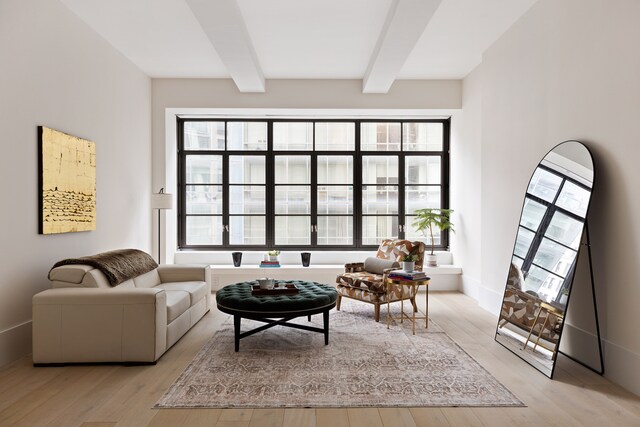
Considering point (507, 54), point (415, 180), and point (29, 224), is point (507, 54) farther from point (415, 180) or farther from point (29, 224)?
point (29, 224)

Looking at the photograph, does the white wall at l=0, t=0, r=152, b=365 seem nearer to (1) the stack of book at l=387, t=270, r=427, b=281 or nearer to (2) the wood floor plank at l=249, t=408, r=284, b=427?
(2) the wood floor plank at l=249, t=408, r=284, b=427

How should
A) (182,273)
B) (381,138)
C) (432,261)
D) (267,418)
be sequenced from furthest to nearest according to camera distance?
(381,138)
(432,261)
(182,273)
(267,418)

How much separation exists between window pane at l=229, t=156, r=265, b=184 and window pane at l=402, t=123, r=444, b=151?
2.50 metres

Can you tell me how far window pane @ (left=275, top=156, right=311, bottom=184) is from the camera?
7066 mm

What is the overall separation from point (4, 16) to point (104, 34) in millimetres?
1558

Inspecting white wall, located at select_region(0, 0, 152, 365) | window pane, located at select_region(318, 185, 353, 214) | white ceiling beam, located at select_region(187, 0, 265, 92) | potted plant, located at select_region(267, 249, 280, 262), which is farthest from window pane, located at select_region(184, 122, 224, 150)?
potted plant, located at select_region(267, 249, 280, 262)

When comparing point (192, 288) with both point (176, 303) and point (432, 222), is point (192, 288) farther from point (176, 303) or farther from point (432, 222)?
point (432, 222)

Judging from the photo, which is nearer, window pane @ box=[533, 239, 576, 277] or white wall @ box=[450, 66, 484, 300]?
window pane @ box=[533, 239, 576, 277]

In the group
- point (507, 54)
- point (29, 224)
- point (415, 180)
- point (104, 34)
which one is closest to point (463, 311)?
point (415, 180)

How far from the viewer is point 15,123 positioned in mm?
3455

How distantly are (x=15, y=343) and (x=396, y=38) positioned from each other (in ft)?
15.0

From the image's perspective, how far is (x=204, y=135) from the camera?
23.0ft

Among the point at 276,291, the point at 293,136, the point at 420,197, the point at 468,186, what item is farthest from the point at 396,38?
the point at 420,197

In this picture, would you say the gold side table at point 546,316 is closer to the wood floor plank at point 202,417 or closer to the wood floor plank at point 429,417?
the wood floor plank at point 429,417
